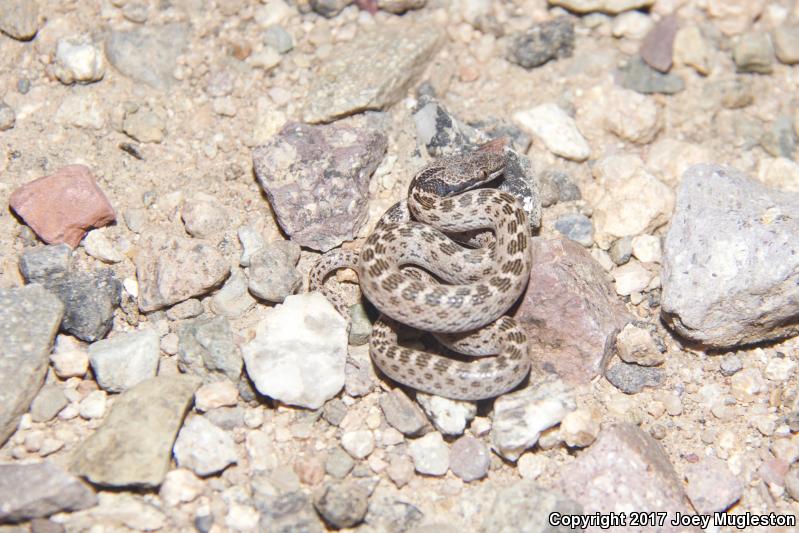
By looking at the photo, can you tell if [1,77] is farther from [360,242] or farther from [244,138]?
[360,242]

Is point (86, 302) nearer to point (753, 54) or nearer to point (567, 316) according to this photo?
point (567, 316)

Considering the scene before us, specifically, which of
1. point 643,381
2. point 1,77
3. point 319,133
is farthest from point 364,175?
point 1,77

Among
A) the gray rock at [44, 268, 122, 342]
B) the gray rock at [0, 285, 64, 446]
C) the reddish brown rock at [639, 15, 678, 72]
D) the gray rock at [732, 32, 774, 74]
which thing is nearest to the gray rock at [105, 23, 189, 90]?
the gray rock at [44, 268, 122, 342]

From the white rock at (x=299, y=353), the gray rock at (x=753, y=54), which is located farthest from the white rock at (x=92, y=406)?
the gray rock at (x=753, y=54)

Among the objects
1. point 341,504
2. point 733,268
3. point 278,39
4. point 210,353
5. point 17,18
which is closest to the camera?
point 341,504

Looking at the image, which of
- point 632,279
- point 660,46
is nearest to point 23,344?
point 632,279

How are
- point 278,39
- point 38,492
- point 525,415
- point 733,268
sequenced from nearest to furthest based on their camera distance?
point 38,492 < point 525,415 < point 733,268 < point 278,39

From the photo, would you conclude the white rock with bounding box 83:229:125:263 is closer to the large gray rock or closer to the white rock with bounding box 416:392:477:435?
the white rock with bounding box 416:392:477:435

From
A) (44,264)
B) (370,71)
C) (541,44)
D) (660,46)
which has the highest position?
(370,71)
